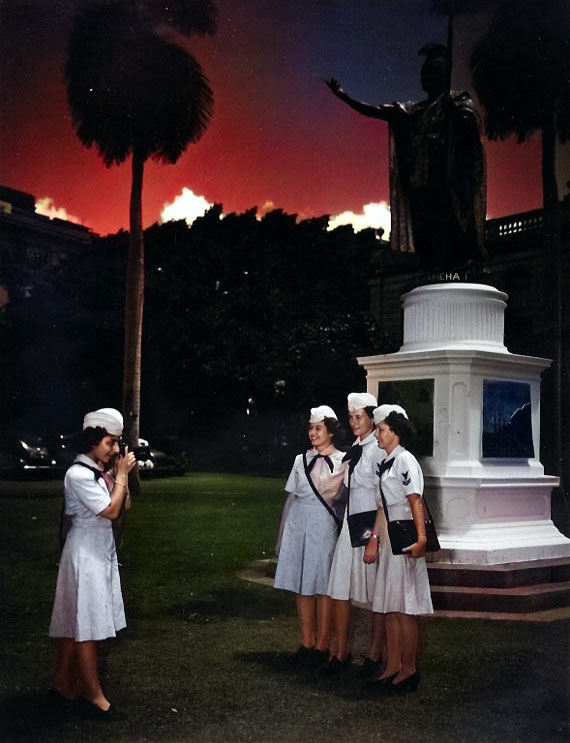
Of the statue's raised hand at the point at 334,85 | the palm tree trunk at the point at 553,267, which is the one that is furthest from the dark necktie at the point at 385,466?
the palm tree trunk at the point at 553,267

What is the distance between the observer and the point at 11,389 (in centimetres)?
2828

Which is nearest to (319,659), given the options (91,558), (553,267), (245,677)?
(245,677)

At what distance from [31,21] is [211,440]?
28.8 metres

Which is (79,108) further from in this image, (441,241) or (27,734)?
(27,734)

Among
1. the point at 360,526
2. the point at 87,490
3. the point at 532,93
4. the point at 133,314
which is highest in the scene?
the point at 532,93

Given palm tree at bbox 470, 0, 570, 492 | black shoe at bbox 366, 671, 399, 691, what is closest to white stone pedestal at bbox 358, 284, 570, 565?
black shoe at bbox 366, 671, 399, 691

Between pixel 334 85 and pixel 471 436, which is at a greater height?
pixel 334 85

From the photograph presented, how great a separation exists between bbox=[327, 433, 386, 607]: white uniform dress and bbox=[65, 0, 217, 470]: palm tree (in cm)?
1241

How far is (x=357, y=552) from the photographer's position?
608cm

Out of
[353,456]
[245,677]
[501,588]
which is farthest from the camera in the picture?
[501,588]

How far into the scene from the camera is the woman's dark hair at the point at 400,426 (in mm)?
5723

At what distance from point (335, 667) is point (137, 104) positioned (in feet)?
51.9

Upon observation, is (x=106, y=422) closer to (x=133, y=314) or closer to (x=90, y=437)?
(x=90, y=437)

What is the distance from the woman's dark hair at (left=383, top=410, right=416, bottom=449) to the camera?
572 cm
